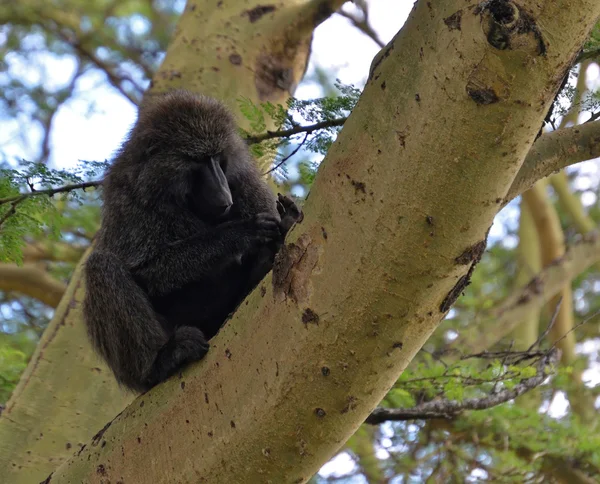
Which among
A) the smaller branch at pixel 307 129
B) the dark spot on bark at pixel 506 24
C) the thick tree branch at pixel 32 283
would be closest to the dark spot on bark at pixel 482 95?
the dark spot on bark at pixel 506 24

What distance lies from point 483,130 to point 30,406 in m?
3.67

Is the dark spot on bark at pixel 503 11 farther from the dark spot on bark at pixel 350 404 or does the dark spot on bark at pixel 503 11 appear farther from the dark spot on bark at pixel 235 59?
the dark spot on bark at pixel 235 59

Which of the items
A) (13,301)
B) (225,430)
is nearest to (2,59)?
(13,301)

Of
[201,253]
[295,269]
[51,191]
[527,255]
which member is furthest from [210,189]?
[527,255]

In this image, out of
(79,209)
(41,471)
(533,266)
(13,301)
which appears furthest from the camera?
(533,266)

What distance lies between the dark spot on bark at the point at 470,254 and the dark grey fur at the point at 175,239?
4.18 feet

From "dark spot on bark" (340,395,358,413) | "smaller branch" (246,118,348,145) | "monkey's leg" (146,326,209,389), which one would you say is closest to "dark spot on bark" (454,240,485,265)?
"dark spot on bark" (340,395,358,413)

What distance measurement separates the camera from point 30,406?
4777 millimetres

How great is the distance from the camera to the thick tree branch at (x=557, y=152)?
3.33 metres

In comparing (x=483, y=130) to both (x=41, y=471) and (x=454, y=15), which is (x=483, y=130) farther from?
(x=41, y=471)

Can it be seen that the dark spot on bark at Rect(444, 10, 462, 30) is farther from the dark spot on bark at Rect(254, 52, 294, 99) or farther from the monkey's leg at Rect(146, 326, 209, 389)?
the dark spot on bark at Rect(254, 52, 294, 99)

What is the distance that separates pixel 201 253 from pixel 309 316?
1468 millimetres

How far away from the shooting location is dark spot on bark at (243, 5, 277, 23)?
21.5 ft

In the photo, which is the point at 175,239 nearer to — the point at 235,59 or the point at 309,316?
the point at 309,316
